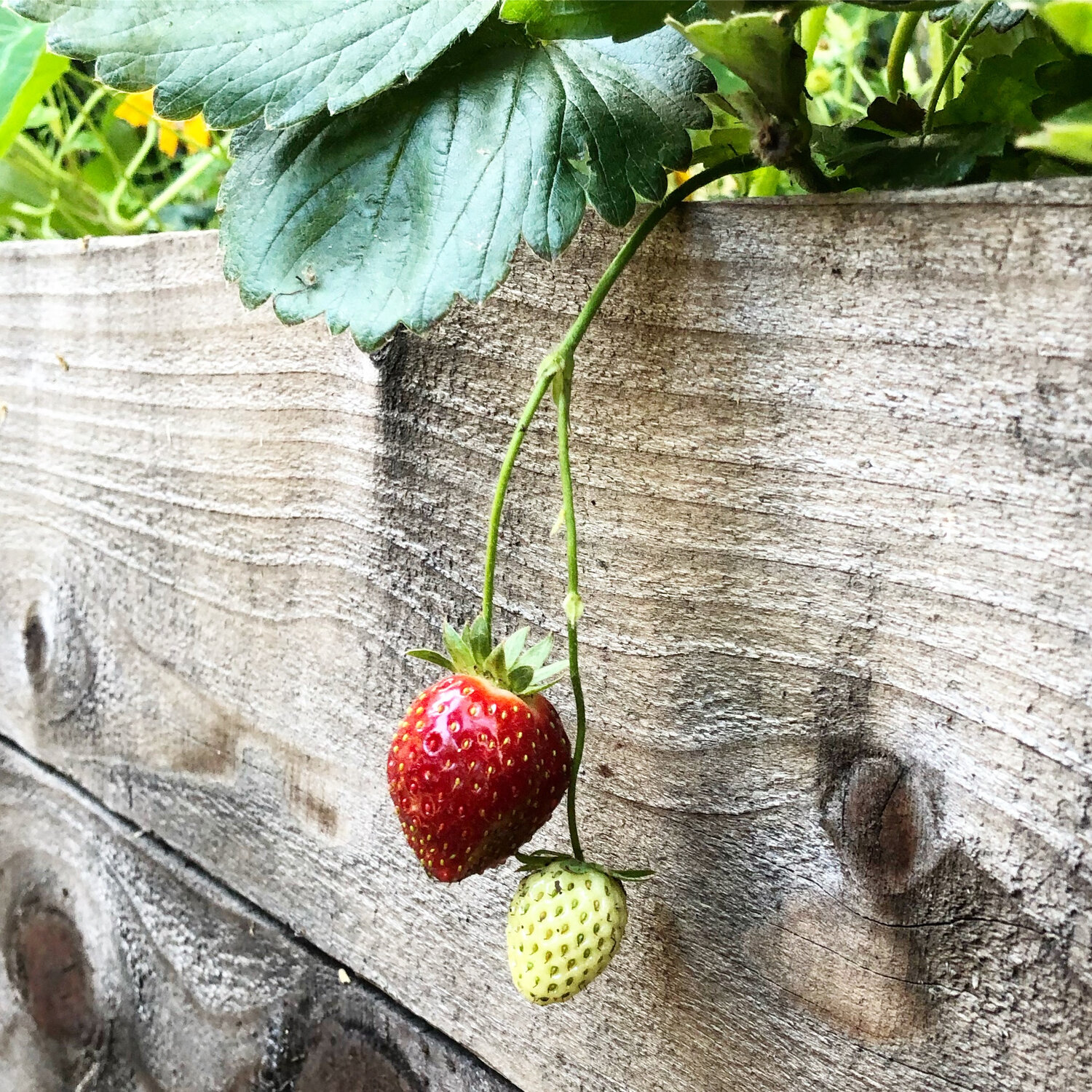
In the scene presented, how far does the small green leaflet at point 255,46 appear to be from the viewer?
337mm

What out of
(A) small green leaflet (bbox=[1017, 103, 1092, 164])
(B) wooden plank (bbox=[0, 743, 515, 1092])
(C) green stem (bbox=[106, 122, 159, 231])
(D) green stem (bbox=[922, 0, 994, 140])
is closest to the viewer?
(A) small green leaflet (bbox=[1017, 103, 1092, 164])

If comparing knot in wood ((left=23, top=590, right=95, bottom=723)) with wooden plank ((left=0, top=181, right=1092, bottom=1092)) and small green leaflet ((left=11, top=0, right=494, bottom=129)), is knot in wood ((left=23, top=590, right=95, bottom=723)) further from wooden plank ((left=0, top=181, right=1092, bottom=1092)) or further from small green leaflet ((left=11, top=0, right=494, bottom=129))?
small green leaflet ((left=11, top=0, right=494, bottom=129))

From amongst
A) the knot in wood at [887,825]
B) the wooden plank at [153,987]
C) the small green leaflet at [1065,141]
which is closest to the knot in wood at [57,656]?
the wooden plank at [153,987]

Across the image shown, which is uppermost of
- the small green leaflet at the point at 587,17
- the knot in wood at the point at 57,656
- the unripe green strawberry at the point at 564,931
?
the small green leaflet at the point at 587,17

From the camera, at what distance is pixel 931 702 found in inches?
12.9

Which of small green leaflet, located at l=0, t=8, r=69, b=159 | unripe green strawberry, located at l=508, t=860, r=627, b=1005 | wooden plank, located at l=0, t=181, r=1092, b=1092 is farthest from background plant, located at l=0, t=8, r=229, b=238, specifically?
unripe green strawberry, located at l=508, t=860, r=627, b=1005

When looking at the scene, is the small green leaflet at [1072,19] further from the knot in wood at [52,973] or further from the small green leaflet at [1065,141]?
the knot in wood at [52,973]

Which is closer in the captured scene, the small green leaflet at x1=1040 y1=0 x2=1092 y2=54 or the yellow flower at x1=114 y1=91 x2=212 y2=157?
A: the small green leaflet at x1=1040 y1=0 x2=1092 y2=54

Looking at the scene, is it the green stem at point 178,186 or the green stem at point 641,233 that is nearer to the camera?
the green stem at point 641,233

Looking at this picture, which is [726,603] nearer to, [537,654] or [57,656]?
[537,654]

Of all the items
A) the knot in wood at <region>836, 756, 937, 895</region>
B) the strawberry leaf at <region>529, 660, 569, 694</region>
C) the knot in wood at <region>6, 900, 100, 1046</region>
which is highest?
the strawberry leaf at <region>529, 660, 569, 694</region>

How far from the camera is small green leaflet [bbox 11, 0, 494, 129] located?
0.34 metres

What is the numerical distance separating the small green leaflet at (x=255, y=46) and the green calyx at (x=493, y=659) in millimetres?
194

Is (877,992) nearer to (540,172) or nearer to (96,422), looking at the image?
→ (540,172)
